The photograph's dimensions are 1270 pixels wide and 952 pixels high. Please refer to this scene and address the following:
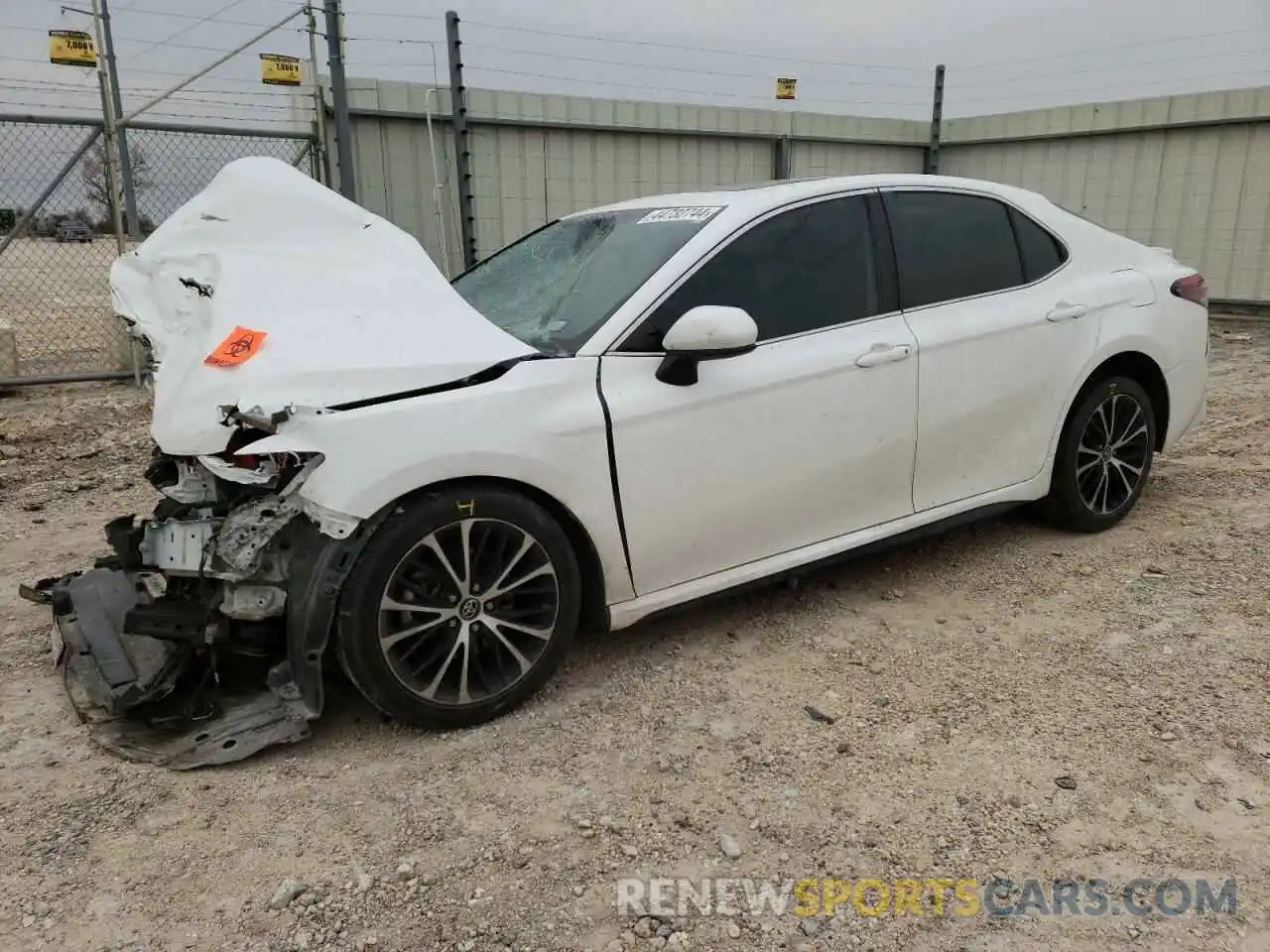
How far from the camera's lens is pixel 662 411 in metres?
2.99

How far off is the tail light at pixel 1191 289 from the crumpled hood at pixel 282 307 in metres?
3.26

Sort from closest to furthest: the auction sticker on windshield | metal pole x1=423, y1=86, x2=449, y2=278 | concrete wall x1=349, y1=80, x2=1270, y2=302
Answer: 1. the auction sticker on windshield
2. metal pole x1=423, y1=86, x2=449, y2=278
3. concrete wall x1=349, y1=80, x2=1270, y2=302

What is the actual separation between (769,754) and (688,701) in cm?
39

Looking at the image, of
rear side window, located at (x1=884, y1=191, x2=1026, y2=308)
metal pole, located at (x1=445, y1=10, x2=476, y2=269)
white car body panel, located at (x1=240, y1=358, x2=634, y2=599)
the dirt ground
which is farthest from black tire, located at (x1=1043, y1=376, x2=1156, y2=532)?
metal pole, located at (x1=445, y1=10, x2=476, y2=269)

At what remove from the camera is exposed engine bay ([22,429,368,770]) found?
2586 millimetres

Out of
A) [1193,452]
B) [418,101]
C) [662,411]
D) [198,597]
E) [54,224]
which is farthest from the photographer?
[418,101]

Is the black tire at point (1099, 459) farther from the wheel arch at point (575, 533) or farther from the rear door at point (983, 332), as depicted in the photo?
the wheel arch at point (575, 533)

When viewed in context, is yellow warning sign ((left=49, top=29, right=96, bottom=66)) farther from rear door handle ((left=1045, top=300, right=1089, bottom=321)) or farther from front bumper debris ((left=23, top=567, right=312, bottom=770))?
rear door handle ((left=1045, top=300, right=1089, bottom=321))

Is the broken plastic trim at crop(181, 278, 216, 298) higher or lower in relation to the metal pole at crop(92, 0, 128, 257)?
lower

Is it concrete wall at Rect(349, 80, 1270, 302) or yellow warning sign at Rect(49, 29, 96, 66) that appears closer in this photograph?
yellow warning sign at Rect(49, 29, 96, 66)

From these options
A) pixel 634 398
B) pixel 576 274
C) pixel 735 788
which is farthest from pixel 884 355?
pixel 735 788

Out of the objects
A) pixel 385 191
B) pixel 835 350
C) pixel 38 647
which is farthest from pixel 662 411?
pixel 385 191

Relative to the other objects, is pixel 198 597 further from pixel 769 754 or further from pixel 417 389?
pixel 769 754

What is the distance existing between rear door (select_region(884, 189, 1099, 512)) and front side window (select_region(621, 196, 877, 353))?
207 millimetres
